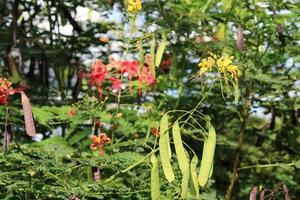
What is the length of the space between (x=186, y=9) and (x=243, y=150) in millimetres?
1460

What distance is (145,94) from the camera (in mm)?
5520

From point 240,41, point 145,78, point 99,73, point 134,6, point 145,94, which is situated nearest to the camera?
point 134,6

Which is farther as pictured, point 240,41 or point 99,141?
point 240,41

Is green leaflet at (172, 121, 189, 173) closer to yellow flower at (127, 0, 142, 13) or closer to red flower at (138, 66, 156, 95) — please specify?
yellow flower at (127, 0, 142, 13)

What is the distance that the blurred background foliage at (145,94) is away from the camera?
386cm

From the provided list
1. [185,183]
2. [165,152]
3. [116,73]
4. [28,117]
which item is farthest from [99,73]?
[185,183]

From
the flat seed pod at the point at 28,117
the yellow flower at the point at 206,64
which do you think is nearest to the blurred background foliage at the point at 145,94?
the flat seed pod at the point at 28,117

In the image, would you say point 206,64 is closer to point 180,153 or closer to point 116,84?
point 180,153

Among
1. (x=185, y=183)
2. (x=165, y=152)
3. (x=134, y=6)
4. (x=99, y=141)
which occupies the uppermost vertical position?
(x=134, y=6)

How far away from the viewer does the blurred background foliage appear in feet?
12.7

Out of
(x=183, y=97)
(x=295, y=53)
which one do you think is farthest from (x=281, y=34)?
(x=183, y=97)

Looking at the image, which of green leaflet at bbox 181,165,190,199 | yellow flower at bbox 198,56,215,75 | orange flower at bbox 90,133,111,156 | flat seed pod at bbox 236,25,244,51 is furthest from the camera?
flat seed pod at bbox 236,25,244,51

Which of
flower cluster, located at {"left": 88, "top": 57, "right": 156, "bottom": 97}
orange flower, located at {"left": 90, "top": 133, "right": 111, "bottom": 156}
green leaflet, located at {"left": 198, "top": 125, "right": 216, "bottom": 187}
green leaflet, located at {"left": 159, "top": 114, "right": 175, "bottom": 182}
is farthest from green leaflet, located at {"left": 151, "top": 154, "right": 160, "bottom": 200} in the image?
flower cluster, located at {"left": 88, "top": 57, "right": 156, "bottom": 97}

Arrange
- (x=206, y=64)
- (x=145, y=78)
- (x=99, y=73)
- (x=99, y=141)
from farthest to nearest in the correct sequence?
(x=145, y=78)
(x=99, y=73)
(x=99, y=141)
(x=206, y=64)
